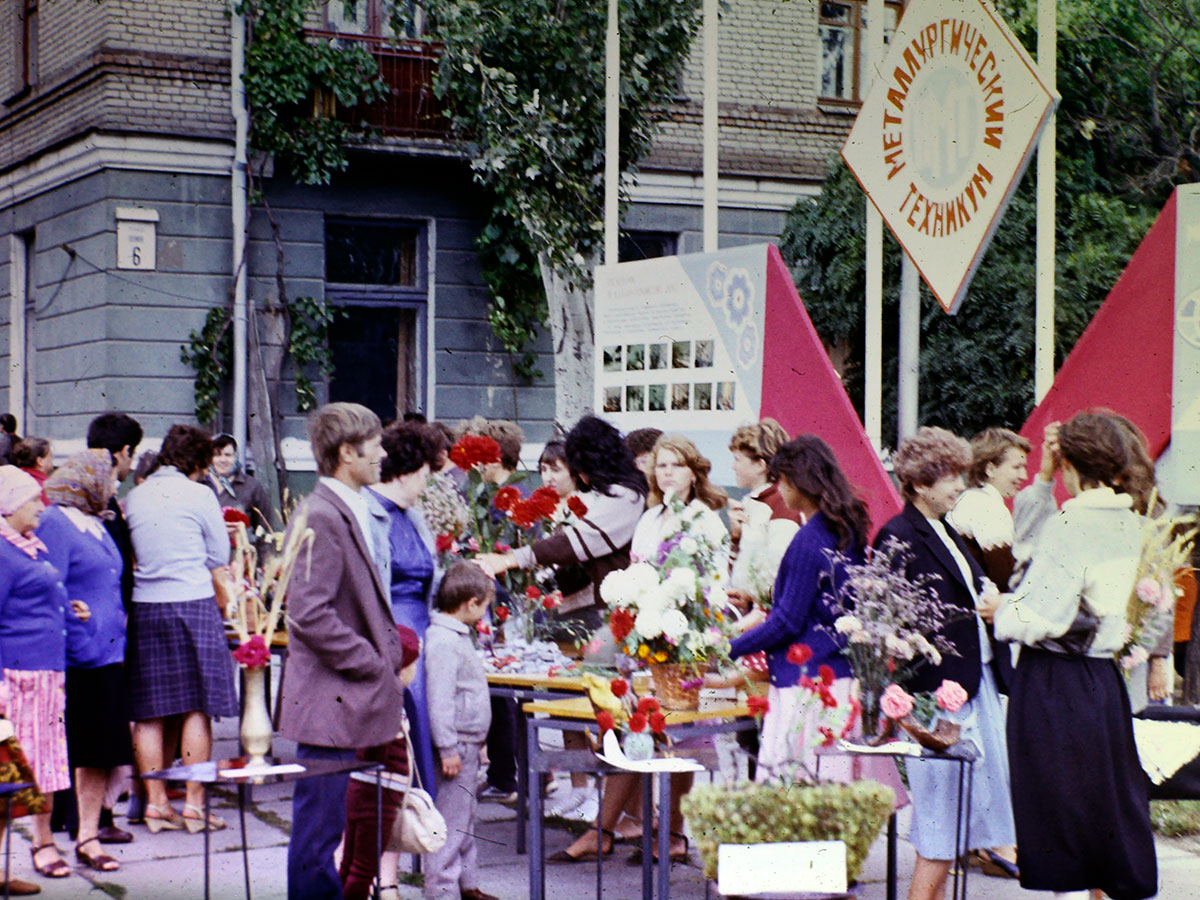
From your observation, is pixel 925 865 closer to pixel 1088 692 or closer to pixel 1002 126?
pixel 1088 692

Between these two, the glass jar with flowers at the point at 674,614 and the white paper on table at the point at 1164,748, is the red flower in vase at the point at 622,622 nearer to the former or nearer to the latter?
the glass jar with flowers at the point at 674,614

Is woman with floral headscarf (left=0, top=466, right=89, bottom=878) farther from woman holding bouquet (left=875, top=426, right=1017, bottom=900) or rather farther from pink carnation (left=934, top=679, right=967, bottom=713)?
pink carnation (left=934, top=679, right=967, bottom=713)

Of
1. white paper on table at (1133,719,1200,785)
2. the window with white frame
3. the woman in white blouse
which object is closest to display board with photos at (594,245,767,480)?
the woman in white blouse

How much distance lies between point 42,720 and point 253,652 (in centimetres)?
185

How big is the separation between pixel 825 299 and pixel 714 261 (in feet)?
24.3

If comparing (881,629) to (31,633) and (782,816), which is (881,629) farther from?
(31,633)

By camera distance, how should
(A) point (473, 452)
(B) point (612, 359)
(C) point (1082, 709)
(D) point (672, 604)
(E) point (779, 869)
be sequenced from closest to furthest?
(E) point (779, 869) < (C) point (1082, 709) < (D) point (672, 604) < (A) point (473, 452) < (B) point (612, 359)

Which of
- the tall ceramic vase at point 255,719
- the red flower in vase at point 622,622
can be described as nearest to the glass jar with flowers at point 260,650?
the tall ceramic vase at point 255,719

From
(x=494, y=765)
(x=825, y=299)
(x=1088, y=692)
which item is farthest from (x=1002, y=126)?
(x=825, y=299)

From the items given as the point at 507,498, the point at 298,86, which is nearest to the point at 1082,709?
the point at 507,498

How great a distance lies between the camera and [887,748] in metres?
4.07

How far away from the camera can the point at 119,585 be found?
250 inches

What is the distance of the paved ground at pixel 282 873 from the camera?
19.0 feet

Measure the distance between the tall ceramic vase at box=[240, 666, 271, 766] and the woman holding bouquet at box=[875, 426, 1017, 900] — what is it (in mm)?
1949
